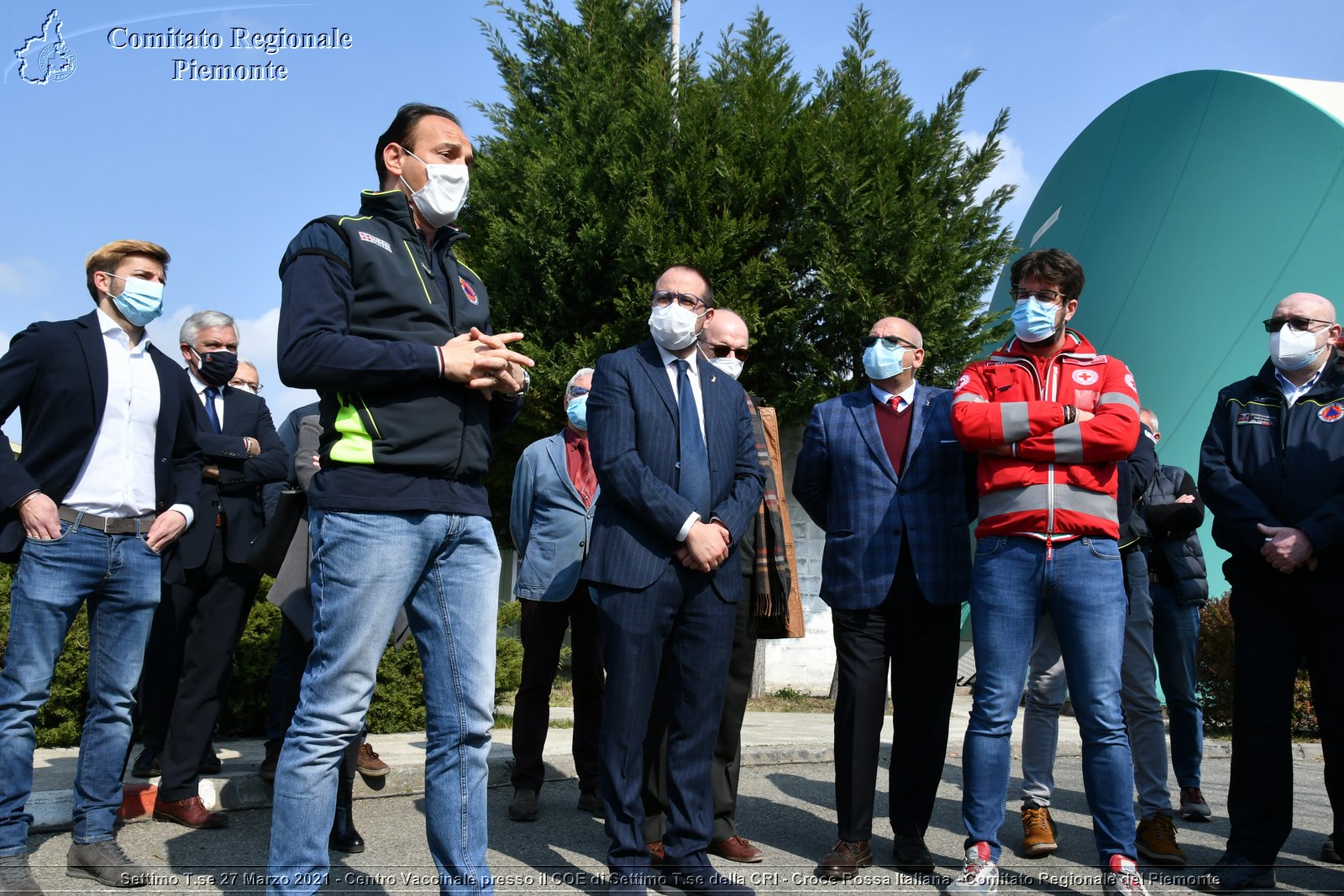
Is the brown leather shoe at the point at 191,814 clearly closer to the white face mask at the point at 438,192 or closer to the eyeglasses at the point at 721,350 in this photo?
the white face mask at the point at 438,192

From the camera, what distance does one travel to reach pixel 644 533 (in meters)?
3.92

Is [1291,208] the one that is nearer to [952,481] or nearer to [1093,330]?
[1093,330]

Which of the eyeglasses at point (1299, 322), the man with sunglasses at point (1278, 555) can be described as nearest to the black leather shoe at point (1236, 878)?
the man with sunglasses at point (1278, 555)

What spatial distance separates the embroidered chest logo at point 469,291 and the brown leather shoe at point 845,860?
8.32 feet

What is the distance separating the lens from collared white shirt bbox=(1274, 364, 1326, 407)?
4.51m

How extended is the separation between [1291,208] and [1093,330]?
3438 mm

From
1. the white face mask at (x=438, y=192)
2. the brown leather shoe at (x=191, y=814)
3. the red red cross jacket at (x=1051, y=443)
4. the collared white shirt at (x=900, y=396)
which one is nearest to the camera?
the white face mask at (x=438, y=192)

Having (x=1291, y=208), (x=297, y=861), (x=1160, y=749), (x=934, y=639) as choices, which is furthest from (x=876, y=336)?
(x=1291, y=208)

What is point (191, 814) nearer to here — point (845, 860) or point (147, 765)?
point (147, 765)

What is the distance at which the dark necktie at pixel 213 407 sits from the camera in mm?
5312

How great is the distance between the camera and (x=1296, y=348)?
14.8ft

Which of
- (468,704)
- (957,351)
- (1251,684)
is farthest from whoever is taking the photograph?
(957,351)

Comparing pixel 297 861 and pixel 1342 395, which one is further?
pixel 1342 395

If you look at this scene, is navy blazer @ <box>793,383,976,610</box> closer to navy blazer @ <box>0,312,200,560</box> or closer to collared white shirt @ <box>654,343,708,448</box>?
collared white shirt @ <box>654,343,708,448</box>
